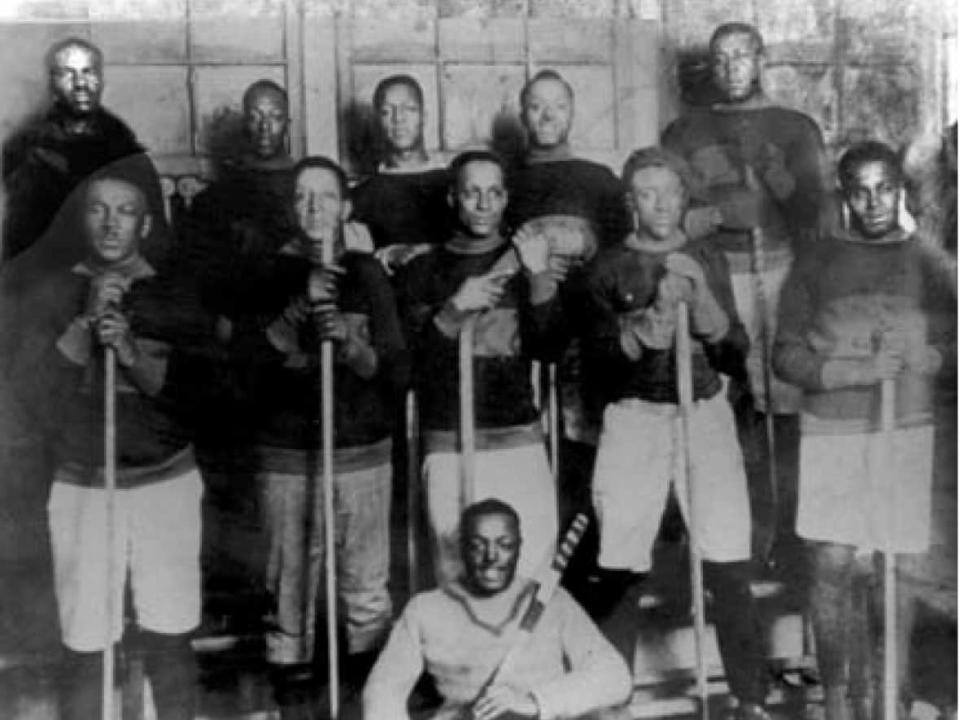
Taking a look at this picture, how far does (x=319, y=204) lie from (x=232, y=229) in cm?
11

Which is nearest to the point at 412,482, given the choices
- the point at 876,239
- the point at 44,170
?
the point at 44,170

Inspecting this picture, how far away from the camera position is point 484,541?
1846mm

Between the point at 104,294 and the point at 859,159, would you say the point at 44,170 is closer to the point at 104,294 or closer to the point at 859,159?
the point at 104,294

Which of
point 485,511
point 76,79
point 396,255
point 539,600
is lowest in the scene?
point 539,600

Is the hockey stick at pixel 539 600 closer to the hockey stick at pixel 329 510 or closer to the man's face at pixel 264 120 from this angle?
the hockey stick at pixel 329 510

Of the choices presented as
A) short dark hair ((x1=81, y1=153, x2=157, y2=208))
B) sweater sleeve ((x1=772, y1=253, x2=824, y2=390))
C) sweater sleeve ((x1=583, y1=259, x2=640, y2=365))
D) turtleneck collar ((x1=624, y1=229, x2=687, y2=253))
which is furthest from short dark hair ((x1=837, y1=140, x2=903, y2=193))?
short dark hair ((x1=81, y1=153, x2=157, y2=208))

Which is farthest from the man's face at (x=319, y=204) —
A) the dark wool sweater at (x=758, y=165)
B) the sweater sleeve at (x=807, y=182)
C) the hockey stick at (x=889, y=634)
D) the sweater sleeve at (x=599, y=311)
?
the hockey stick at (x=889, y=634)

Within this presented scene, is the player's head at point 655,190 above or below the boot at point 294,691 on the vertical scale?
above

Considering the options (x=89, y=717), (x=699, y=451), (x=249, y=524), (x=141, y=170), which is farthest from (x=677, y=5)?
(x=89, y=717)

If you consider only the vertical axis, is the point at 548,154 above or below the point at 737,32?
below

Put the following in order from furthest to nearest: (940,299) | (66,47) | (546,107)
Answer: (940,299), (546,107), (66,47)

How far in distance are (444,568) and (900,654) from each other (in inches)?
24.2

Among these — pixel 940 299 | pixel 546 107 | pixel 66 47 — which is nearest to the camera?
pixel 66 47

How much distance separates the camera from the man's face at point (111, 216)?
5.80 ft
